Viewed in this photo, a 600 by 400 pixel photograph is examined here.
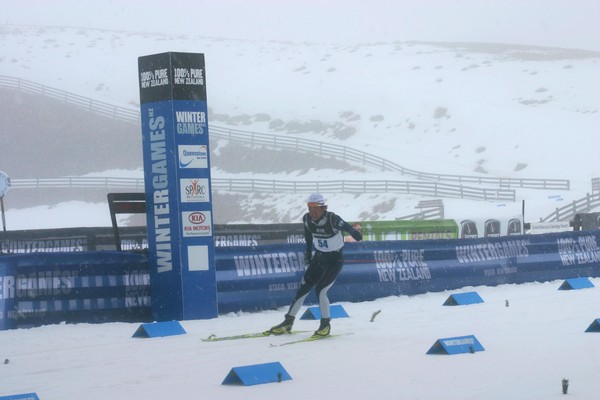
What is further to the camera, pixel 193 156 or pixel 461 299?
pixel 461 299

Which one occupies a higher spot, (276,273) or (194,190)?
(194,190)

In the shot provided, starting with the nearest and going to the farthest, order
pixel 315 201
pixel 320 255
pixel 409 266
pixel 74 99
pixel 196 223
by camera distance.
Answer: pixel 315 201 → pixel 320 255 → pixel 196 223 → pixel 409 266 → pixel 74 99

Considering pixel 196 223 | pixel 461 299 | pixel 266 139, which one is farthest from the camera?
pixel 266 139

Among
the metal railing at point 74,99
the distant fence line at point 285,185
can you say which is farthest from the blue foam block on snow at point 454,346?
the metal railing at point 74,99

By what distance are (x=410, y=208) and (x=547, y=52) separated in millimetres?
63297

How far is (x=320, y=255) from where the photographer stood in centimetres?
1402

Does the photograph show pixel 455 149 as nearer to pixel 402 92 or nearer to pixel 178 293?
pixel 402 92

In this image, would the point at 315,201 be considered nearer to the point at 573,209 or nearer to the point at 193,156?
the point at 193,156

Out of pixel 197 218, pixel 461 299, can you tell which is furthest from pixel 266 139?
pixel 197 218

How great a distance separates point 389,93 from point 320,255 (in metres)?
77.2

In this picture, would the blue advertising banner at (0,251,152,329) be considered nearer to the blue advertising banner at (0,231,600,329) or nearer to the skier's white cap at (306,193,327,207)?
the blue advertising banner at (0,231,600,329)

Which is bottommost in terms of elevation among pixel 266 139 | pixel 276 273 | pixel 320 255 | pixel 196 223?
pixel 276 273

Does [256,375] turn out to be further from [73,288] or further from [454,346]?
[73,288]

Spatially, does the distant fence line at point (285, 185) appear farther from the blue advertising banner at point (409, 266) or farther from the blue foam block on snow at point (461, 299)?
the blue foam block on snow at point (461, 299)
